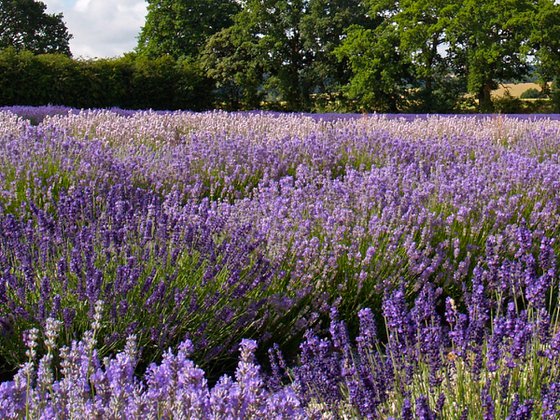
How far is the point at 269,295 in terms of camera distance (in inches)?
124

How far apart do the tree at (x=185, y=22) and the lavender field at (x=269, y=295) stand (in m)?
28.5

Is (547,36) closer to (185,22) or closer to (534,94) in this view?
(534,94)

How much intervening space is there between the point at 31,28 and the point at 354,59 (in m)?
17.7

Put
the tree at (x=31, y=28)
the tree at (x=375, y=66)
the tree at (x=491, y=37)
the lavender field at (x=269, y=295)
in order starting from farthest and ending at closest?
the tree at (x=31, y=28) → the tree at (x=375, y=66) → the tree at (x=491, y=37) → the lavender field at (x=269, y=295)

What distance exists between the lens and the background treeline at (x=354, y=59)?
25.8 m

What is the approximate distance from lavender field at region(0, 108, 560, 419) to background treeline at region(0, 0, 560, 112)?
19.2 m

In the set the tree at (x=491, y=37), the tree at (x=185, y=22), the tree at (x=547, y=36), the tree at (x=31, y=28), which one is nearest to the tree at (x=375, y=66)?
the tree at (x=491, y=37)

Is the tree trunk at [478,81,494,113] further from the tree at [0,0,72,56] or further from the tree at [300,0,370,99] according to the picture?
the tree at [0,0,72,56]

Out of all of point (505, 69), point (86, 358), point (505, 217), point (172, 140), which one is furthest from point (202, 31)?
point (86, 358)

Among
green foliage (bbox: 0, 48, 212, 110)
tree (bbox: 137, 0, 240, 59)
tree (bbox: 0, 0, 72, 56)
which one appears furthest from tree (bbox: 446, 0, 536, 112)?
tree (bbox: 0, 0, 72, 56)

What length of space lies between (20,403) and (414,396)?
3.51 ft

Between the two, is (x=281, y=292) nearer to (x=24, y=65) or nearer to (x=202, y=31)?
(x=24, y=65)

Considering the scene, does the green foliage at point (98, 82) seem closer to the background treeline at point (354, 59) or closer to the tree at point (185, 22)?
the background treeline at point (354, 59)

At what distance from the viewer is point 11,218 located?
301cm
